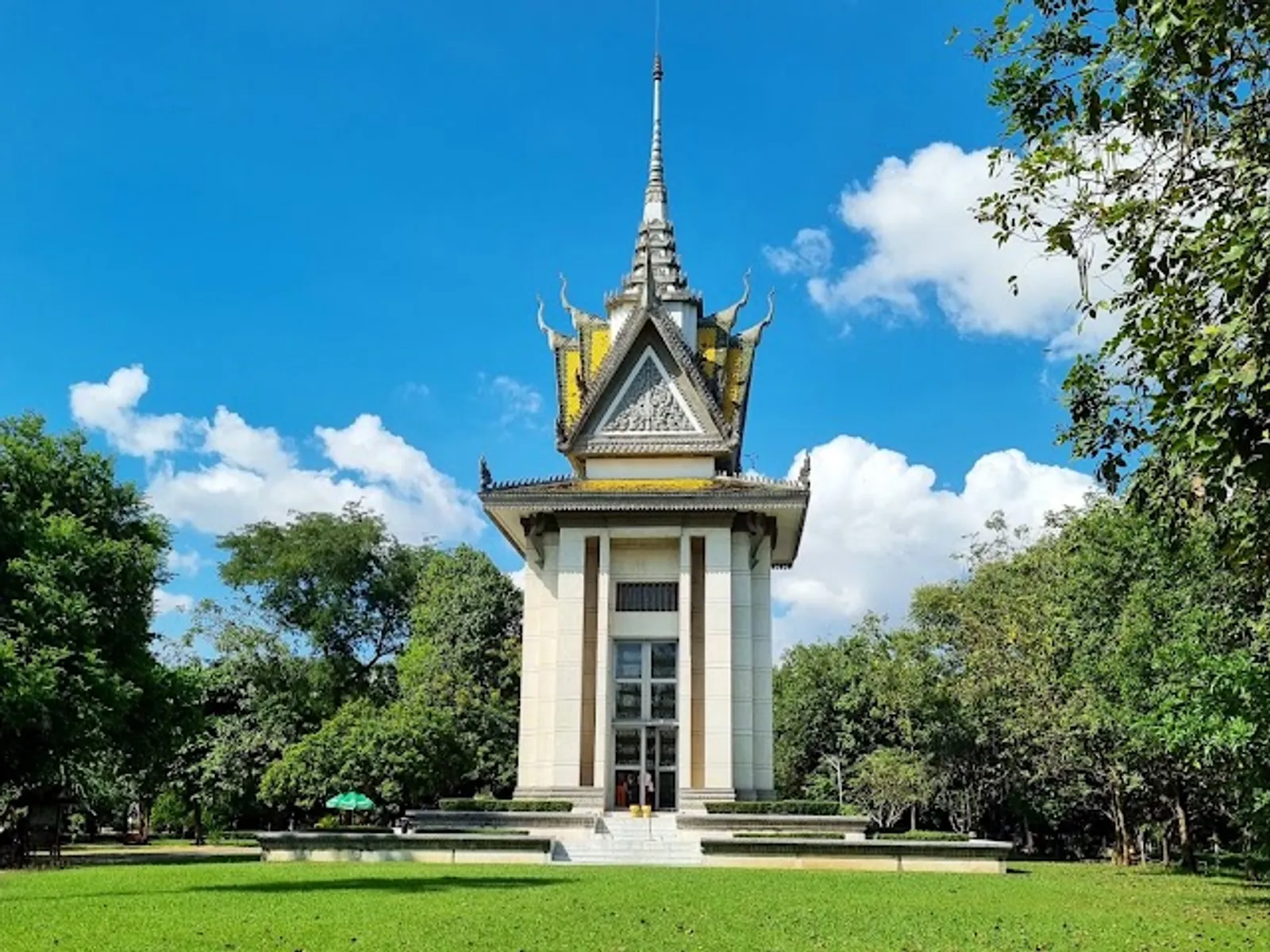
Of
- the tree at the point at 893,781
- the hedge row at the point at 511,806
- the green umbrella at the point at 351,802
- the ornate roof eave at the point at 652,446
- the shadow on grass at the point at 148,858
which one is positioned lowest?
the shadow on grass at the point at 148,858

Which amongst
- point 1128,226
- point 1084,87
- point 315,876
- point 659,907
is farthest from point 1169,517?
point 315,876

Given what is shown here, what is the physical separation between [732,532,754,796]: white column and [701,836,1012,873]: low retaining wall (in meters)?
7.38

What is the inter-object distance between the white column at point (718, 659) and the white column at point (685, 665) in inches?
17.4

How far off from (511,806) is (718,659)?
6390 mm

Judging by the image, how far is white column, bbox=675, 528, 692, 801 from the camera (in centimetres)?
3016

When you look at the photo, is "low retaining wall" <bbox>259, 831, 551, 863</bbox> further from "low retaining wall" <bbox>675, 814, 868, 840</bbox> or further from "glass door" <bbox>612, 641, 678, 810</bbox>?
"glass door" <bbox>612, 641, 678, 810</bbox>

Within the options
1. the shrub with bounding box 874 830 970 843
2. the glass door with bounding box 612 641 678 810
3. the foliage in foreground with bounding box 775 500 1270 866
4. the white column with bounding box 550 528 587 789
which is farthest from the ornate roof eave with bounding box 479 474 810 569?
the shrub with bounding box 874 830 970 843

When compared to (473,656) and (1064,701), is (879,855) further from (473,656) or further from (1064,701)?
(473,656)

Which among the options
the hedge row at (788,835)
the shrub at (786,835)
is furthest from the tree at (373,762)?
the hedge row at (788,835)

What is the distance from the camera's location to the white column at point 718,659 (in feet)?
97.6

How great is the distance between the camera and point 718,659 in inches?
1204

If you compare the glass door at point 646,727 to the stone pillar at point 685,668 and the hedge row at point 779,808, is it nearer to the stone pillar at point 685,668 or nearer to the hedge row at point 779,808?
the stone pillar at point 685,668

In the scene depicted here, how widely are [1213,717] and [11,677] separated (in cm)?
1554

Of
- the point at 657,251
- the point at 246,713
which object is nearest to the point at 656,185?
the point at 657,251
